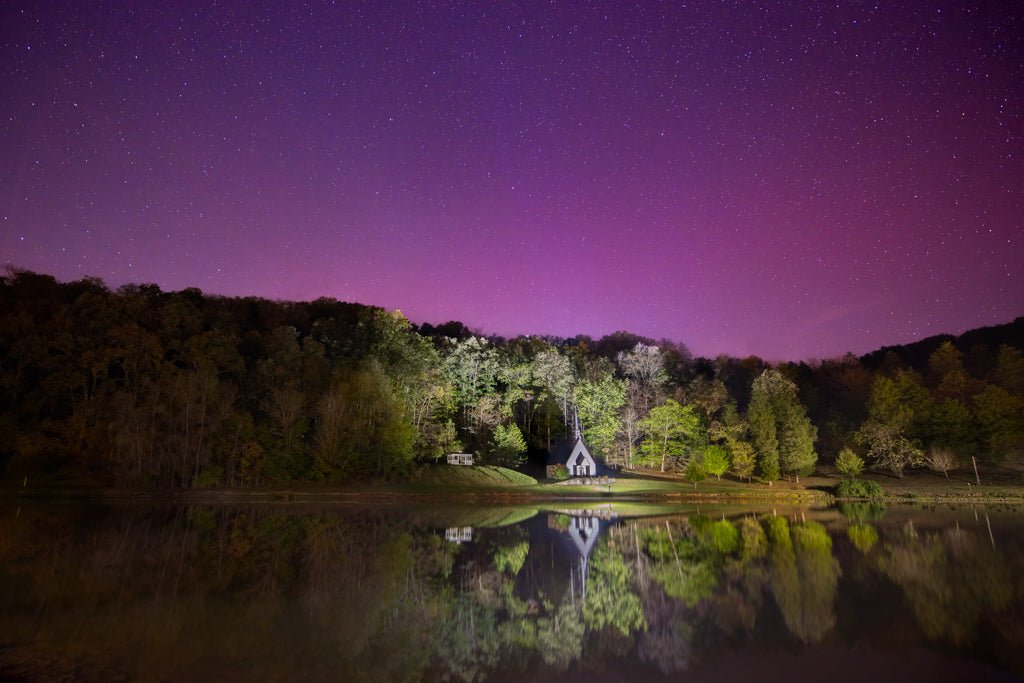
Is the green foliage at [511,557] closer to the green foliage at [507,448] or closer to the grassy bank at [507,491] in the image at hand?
the grassy bank at [507,491]

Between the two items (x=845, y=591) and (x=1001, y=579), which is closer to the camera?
(x=845, y=591)

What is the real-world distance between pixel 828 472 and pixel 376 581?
63.6 metres

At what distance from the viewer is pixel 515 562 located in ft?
57.4

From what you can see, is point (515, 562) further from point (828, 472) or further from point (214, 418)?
point (828, 472)

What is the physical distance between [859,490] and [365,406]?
4064 centimetres

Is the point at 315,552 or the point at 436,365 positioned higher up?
the point at 436,365

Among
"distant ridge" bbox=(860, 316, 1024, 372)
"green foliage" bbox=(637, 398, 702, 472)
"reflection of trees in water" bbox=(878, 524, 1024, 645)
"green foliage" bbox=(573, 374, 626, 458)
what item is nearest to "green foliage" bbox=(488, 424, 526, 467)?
"green foliage" bbox=(573, 374, 626, 458)

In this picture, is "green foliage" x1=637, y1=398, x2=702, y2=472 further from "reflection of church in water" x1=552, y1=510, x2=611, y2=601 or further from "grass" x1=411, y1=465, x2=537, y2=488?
"reflection of church in water" x1=552, y1=510, x2=611, y2=601

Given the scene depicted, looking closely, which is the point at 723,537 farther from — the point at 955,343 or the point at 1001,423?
the point at 955,343

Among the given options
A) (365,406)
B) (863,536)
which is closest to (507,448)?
(365,406)

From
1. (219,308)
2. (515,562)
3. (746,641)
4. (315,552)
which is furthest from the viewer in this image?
(219,308)

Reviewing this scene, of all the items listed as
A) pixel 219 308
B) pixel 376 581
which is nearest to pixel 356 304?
pixel 219 308

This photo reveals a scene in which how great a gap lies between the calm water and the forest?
24.7m

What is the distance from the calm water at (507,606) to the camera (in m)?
8.84
